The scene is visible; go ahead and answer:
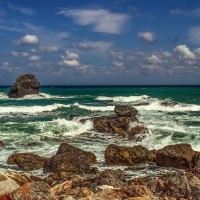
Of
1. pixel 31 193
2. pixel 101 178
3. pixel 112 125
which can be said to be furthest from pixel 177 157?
pixel 112 125

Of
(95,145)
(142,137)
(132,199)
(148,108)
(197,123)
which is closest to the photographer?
(132,199)

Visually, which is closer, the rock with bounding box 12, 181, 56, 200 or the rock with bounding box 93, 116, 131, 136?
the rock with bounding box 12, 181, 56, 200

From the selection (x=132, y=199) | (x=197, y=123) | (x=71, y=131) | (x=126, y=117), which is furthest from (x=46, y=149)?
(x=197, y=123)

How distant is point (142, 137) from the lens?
21.5 meters

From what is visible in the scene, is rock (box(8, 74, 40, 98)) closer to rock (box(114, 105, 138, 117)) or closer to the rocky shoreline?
rock (box(114, 105, 138, 117))

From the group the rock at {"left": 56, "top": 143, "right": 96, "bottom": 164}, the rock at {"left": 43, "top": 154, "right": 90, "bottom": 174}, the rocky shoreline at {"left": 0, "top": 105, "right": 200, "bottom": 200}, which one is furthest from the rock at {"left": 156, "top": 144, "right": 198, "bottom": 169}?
the rock at {"left": 43, "top": 154, "right": 90, "bottom": 174}

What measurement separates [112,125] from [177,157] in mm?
9628

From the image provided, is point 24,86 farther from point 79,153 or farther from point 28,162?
point 28,162

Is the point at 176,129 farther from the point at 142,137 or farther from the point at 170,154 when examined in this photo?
the point at 170,154

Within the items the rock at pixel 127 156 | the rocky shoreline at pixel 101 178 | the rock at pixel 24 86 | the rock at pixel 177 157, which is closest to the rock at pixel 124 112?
the rocky shoreline at pixel 101 178

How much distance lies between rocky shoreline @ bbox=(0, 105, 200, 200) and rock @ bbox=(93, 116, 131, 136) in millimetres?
7263

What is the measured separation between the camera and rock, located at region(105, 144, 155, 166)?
49.6 ft

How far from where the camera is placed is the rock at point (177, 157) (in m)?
14.5

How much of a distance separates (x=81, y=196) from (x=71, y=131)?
51.9ft
